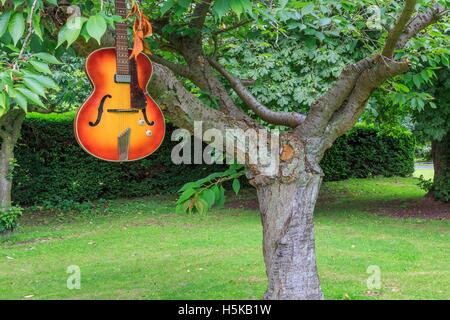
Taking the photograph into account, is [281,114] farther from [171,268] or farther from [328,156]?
[328,156]

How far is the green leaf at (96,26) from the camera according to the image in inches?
90.2

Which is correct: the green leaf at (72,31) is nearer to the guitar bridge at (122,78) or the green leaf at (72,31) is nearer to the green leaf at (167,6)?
the guitar bridge at (122,78)

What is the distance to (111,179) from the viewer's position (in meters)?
14.4

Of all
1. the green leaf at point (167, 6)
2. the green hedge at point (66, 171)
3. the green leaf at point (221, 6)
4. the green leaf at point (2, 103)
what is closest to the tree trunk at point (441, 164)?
the green hedge at point (66, 171)

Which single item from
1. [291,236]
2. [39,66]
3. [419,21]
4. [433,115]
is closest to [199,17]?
[419,21]

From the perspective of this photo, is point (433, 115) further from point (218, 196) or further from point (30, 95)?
point (30, 95)

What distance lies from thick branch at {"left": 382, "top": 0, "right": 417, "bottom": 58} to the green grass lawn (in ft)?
8.14

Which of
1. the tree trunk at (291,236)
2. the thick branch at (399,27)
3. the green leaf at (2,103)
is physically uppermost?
the thick branch at (399,27)

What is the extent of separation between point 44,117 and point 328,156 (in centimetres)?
849

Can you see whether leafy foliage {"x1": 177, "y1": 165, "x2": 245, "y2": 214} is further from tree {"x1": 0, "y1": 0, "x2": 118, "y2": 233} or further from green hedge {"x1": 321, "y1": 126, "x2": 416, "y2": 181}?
green hedge {"x1": 321, "y1": 126, "x2": 416, "y2": 181}

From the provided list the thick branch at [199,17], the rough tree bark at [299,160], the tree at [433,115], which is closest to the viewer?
the rough tree bark at [299,160]

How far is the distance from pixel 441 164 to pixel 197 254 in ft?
23.9

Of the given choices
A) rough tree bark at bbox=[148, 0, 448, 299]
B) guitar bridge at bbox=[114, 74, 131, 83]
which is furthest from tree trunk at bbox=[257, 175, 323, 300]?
guitar bridge at bbox=[114, 74, 131, 83]

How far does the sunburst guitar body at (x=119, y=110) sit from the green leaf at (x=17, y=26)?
2.62 ft
